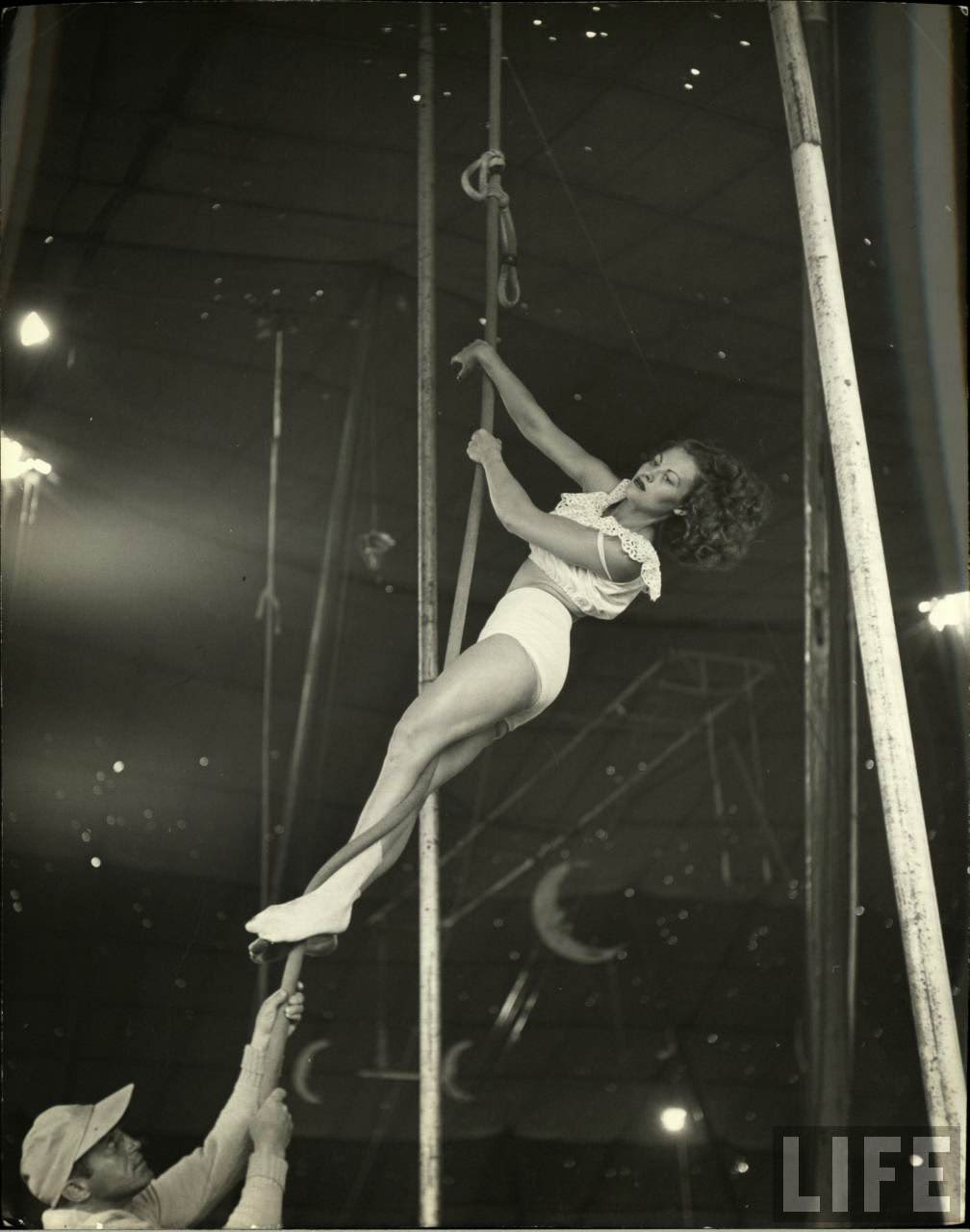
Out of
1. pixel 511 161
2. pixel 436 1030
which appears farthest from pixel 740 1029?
pixel 511 161

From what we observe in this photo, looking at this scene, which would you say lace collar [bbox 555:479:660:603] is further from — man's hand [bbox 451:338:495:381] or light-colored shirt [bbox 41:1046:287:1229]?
light-colored shirt [bbox 41:1046:287:1229]

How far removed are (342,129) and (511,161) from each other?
35 centimetres

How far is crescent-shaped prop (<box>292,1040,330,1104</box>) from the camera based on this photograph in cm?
294

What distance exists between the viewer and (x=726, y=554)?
10.2ft

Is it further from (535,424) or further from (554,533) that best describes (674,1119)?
(535,424)

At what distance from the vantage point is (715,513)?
3080 mm

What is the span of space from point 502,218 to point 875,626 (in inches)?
43.0

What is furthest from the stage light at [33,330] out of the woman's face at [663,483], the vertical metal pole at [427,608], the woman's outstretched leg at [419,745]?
the woman's face at [663,483]

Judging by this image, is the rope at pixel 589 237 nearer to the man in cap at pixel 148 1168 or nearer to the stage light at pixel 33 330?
the stage light at pixel 33 330

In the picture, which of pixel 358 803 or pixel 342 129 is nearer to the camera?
pixel 358 803

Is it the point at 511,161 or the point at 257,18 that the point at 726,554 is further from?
the point at 257,18

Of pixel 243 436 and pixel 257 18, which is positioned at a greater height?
pixel 257 18

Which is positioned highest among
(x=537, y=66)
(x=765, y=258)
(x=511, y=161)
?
(x=537, y=66)

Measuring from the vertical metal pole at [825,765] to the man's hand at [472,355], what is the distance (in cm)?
64
